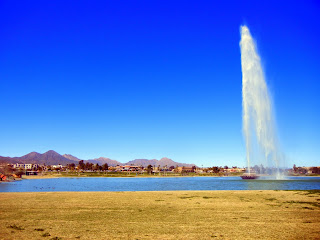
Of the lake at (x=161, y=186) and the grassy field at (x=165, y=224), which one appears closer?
the grassy field at (x=165, y=224)

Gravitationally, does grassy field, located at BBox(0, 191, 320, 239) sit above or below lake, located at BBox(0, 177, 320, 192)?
above

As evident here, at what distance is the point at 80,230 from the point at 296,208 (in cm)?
1706

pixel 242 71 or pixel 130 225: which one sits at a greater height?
pixel 242 71

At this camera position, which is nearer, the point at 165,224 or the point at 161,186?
the point at 165,224

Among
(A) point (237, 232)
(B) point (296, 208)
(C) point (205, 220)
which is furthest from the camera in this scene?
(B) point (296, 208)

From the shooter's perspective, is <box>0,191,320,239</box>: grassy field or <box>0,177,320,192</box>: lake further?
<box>0,177,320,192</box>: lake

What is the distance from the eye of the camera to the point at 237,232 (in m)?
14.8

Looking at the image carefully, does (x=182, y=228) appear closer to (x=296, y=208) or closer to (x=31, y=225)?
(x=31, y=225)

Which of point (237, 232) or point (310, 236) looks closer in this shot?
point (310, 236)

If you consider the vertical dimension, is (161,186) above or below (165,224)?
below

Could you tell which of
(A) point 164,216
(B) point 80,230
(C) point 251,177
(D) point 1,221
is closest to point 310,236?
(A) point 164,216

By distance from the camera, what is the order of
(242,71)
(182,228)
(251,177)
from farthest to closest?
(251,177)
(242,71)
(182,228)

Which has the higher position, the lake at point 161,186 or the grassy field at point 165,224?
the grassy field at point 165,224

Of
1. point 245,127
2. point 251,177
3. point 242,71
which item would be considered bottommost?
point 251,177
